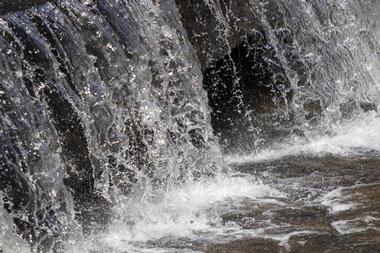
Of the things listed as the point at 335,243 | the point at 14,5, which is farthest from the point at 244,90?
the point at 335,243

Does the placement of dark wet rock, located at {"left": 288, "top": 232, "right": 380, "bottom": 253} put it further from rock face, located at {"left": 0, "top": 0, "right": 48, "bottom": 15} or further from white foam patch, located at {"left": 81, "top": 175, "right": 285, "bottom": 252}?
rock face, located at {"left": 0, "top": 0, "right": 48, "bottom": 15}

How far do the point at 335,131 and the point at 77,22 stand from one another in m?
2.99

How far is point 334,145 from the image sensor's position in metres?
6.57

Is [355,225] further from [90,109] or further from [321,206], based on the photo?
[90,109]

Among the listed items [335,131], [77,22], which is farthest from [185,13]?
[335,131]

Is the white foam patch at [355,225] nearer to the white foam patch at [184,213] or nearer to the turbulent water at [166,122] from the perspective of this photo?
the turbulent water at [166,122]

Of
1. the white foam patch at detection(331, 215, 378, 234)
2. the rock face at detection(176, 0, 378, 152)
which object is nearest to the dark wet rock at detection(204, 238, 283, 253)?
the white foam patch at detection(331, 215, 378, 234)

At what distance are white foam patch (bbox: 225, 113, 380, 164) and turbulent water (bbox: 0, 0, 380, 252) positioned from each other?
29 millimetres

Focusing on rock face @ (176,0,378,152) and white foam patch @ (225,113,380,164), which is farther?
rock face @ (176,0,378,152)

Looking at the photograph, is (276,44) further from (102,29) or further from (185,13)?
(102,29)

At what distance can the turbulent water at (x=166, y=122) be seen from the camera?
4582mm

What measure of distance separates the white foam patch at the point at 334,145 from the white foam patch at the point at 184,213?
0.84 m

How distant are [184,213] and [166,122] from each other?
1.04 meters

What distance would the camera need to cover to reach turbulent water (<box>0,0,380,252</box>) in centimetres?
458
